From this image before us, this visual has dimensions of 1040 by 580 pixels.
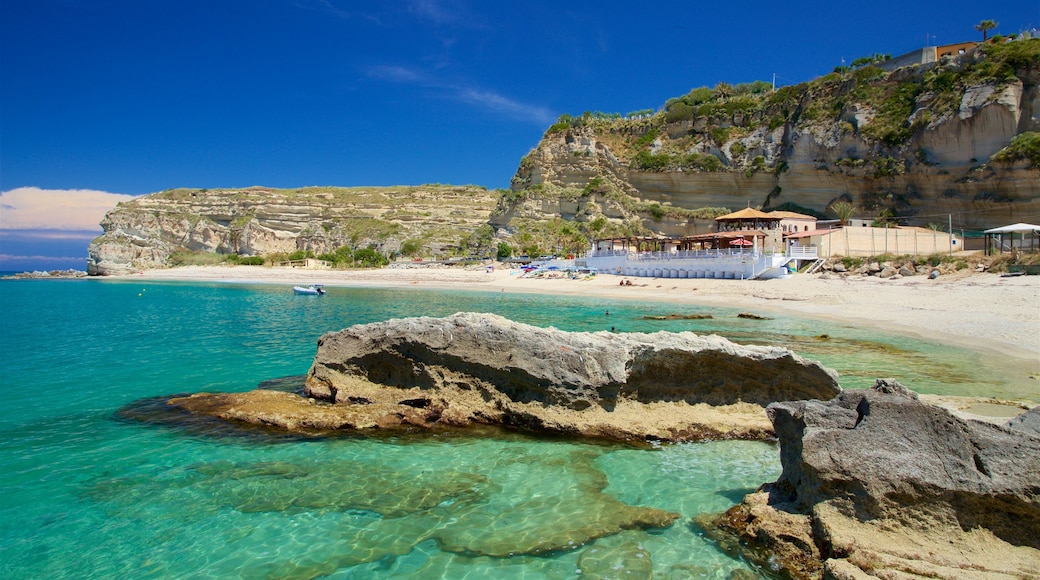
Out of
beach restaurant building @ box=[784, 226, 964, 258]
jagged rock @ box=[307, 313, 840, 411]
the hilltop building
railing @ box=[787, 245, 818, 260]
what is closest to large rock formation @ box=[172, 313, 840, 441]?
Result: jagged rock @ box=[307, 313, 840, 411]

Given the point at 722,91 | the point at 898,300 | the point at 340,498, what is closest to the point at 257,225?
the point at 722,91

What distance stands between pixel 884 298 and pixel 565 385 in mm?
26314

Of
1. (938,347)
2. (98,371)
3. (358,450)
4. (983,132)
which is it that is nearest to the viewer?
(358,450)

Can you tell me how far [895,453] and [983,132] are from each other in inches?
2534

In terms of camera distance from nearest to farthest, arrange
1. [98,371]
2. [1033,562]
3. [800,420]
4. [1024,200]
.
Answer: [1033,562] → [800,420] → [98,371] → [1024,200]

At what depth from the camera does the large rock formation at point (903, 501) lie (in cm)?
412

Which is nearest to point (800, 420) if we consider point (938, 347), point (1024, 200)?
point (938, 347)

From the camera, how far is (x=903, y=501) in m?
4.49

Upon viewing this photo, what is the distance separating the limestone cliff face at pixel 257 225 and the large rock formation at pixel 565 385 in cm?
8879

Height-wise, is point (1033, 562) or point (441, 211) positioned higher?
point (441, 211)

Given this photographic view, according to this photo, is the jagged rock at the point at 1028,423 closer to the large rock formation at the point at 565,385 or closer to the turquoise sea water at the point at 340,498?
the turquoise sea water at the point at 340,498

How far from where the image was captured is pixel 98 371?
46.1ft

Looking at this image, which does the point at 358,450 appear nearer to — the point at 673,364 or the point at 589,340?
the point at 589,340

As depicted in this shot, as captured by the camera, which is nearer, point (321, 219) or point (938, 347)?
point (938, 347)
